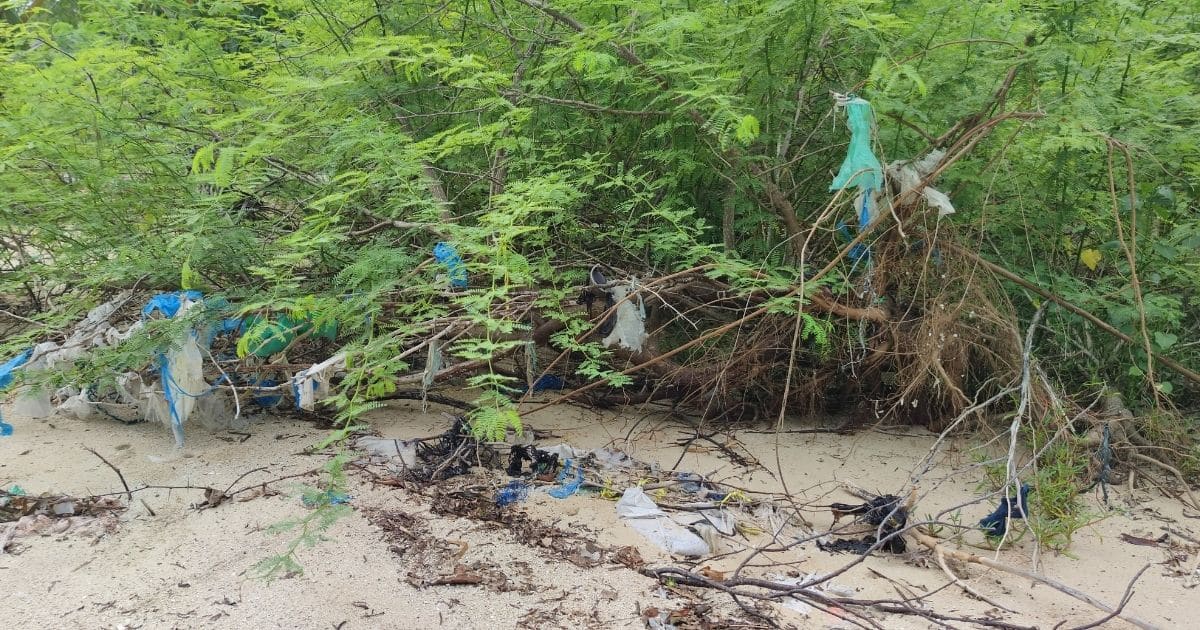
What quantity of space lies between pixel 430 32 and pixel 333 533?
2.73 m

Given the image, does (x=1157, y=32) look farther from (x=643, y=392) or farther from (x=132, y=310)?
(x=132, y=310)

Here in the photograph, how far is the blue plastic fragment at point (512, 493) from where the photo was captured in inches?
125

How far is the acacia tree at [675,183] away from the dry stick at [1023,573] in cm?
78

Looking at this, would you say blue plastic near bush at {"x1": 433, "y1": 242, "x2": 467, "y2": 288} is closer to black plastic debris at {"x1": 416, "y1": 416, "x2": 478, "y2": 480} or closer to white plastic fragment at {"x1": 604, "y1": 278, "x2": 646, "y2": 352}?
black plastic debris at {"x1": 416, "y1": 416, "x2": 478, "y2": 480}

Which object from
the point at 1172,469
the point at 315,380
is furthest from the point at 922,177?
the point at 315,380

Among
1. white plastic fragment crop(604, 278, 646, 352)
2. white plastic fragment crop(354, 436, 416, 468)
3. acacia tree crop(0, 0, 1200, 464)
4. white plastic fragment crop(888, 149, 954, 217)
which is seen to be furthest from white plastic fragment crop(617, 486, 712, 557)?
white plastic fragment crop(888, 149, 954, 217)

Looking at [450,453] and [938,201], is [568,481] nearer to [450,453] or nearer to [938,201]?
[450,453]

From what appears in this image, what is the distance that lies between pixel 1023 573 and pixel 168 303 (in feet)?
11.7

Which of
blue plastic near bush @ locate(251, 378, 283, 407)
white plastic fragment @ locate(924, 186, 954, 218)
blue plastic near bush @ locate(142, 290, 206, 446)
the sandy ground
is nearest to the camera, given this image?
the sandy ground

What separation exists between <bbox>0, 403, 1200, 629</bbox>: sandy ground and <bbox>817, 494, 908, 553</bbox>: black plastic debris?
2.4 inches

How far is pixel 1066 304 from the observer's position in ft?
12.5

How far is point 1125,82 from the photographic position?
13.0 feet

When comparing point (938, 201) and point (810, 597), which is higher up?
point (938, 201)

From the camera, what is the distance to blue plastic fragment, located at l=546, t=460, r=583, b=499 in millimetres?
3279
